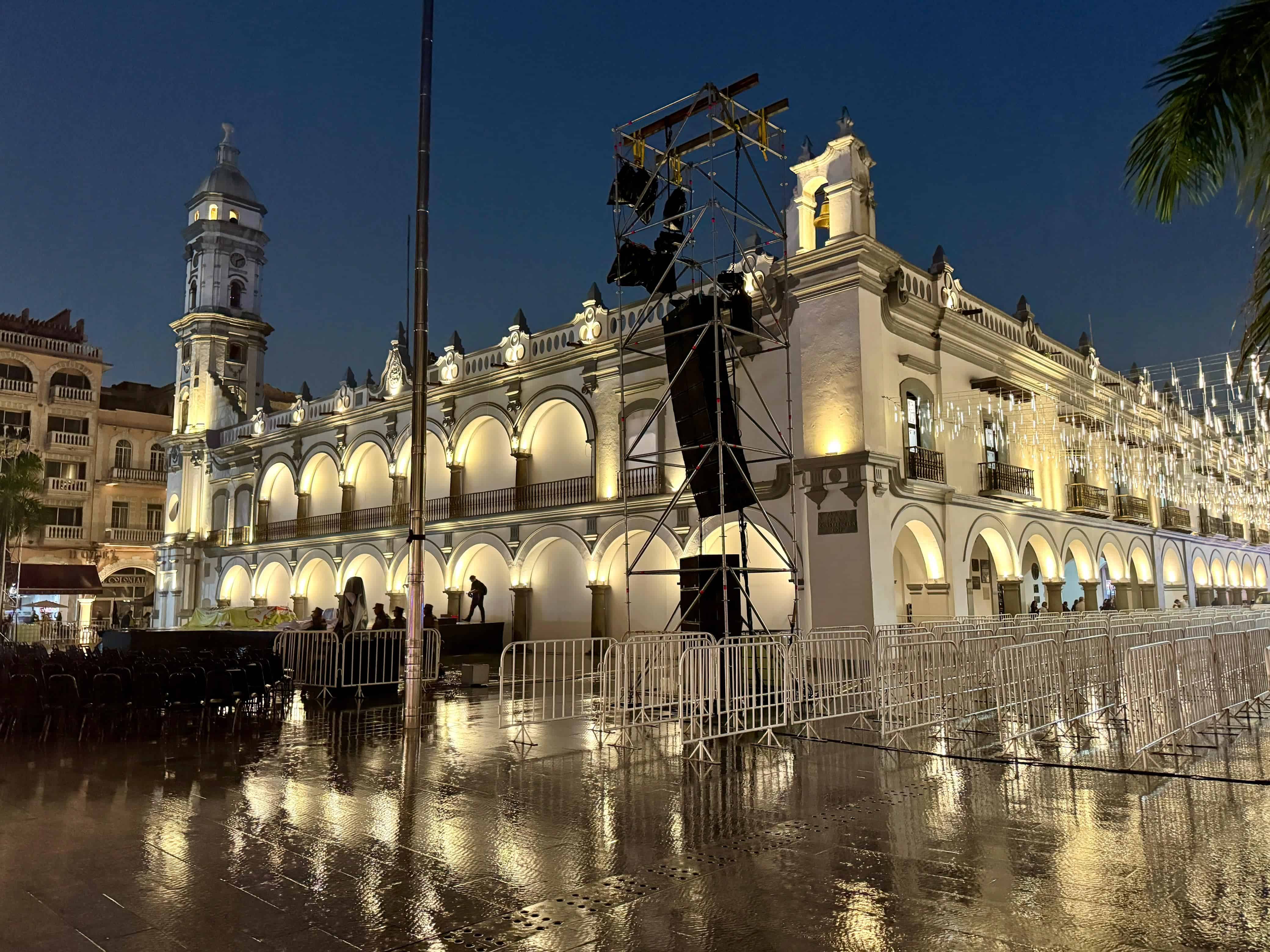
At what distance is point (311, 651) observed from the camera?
549 inches

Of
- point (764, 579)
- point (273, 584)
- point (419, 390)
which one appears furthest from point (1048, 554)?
point (273, 584)

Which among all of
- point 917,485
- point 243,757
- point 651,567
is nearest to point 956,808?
point 243,757

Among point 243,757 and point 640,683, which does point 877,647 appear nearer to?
point 640,683

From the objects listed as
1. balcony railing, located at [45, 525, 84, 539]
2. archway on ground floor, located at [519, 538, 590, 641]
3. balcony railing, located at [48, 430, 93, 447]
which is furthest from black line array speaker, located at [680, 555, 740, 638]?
balcony railing, located at [48, 430, 93, 447]

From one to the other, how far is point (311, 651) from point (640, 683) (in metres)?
6.86

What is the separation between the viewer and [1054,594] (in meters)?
24.6

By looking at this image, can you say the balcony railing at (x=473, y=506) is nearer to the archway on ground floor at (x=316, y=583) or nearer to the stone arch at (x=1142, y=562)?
the archway on ground floor at (x=316, y=583)

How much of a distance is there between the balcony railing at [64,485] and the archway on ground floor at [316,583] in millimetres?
15765

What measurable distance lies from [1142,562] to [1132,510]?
2.94m

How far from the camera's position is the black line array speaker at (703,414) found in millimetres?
12883

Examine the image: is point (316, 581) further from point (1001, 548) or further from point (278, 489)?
point (1001, 548)

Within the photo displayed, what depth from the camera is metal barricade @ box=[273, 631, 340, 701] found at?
533 inches

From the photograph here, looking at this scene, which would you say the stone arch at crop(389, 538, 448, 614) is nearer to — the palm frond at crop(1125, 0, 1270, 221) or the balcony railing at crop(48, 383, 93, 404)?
the balcony railing at crop(48, 383, 93, 404)

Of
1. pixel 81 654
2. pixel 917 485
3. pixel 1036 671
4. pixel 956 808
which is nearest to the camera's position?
pixel 956 808
